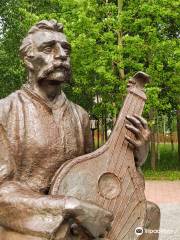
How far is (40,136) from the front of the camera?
361 centimetres

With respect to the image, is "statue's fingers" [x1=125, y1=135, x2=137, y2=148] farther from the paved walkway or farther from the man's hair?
the paved walkway

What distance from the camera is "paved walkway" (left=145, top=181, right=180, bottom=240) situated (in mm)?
8936

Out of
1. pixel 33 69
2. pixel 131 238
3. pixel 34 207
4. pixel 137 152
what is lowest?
pixel 131 238

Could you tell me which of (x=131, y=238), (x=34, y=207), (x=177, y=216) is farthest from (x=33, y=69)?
(x=177, y=216)

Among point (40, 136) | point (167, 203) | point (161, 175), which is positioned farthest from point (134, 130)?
point (161, 175)

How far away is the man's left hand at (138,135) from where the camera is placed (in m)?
3.66

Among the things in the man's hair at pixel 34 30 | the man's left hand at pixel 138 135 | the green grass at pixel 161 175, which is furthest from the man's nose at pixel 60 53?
the green grass at pixel 161 175

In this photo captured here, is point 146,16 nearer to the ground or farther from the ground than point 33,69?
farther from the ground

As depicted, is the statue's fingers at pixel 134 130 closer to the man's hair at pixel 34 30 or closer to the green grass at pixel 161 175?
the man's hair at pixel 34 30

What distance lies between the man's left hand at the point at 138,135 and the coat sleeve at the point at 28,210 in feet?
2.39

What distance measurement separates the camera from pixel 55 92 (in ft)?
12.4

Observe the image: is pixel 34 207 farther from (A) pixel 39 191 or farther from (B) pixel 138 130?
(B) pixel 138 130

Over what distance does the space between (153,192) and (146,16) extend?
6.57 metres

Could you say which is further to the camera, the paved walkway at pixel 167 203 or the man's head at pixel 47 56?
the paved walkway at pixel 167 203
